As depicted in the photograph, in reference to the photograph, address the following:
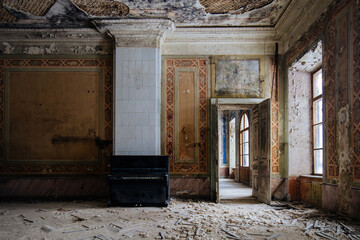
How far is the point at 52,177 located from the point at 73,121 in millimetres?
1326

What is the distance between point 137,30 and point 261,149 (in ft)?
12.3

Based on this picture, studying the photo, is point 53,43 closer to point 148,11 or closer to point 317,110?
point 148,11

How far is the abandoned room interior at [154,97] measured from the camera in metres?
6.03

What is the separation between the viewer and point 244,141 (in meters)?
11.3

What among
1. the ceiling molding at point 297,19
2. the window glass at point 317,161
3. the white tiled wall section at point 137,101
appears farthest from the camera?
the white tiled wall section at point 137,101

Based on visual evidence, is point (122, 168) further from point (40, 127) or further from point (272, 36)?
point (272, 36)

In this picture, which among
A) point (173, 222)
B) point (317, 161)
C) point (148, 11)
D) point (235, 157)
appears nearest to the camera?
point (173, 222)

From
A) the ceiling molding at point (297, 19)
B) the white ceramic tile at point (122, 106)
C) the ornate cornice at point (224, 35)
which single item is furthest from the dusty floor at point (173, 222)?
the ornate cornice at point (224, 35)

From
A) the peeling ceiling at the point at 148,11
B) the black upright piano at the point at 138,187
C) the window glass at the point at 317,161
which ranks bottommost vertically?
the black upright piano at the point at 138,187

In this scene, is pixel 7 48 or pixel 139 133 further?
pixel 7 48

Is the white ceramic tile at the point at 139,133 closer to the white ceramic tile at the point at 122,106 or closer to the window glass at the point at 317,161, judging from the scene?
the white ceramic tile at the point at 122,106

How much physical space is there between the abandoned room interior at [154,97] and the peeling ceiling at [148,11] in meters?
0.04

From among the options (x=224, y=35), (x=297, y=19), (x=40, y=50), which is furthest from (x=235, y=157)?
(x=40, y=50)

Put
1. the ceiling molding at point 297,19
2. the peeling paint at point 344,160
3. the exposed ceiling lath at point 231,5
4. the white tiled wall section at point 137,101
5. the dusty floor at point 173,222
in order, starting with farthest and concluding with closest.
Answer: the white tiled wall section at point 137,101 → the exposed ceiling lath at point 231,5 → the ceiling molding at point 297,19 → the peeling paint at point 344,160 → the dusty floor at point 173,222
